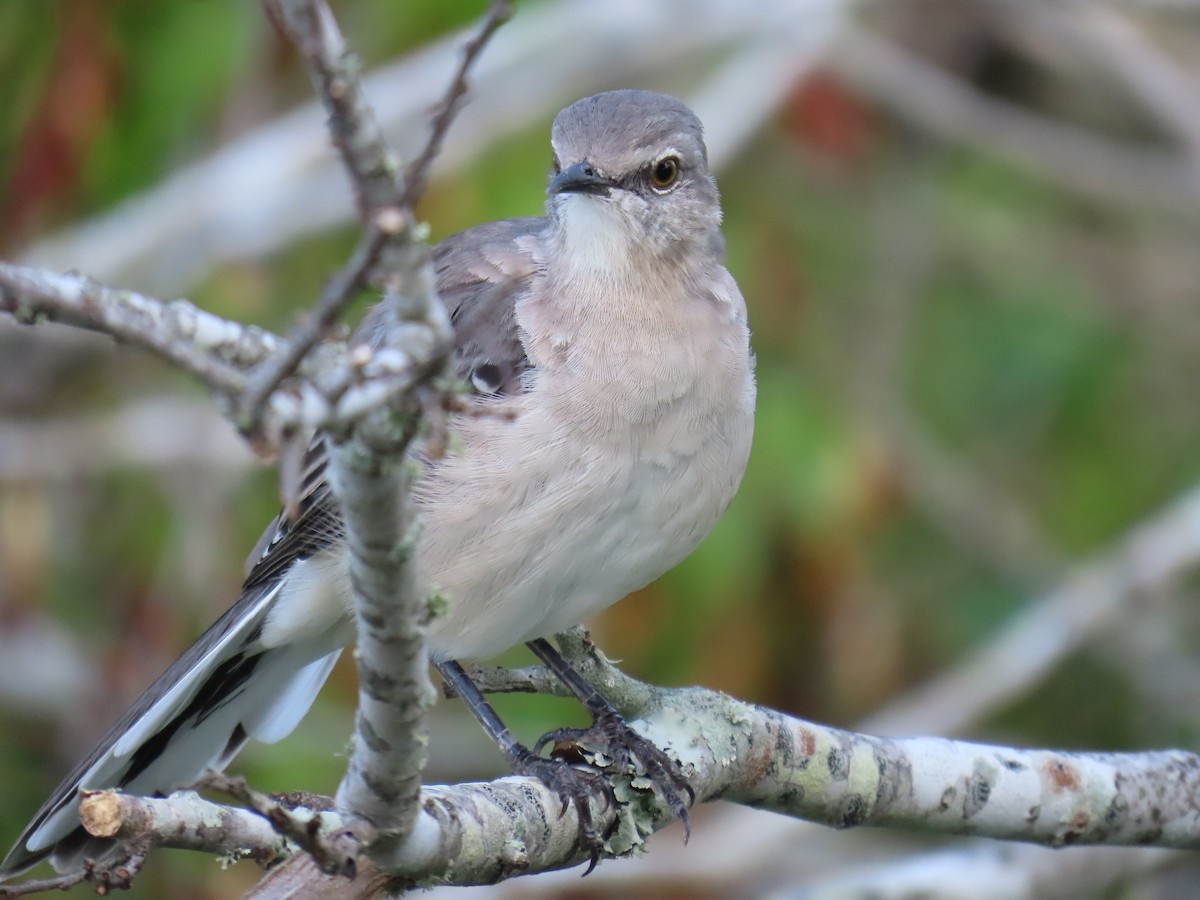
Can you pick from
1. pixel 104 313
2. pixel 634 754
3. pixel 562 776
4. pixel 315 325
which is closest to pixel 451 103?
pixel 315 325

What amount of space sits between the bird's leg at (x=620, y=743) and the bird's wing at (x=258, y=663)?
787 millimetres

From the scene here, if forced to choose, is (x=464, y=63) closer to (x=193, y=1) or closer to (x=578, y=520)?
(x=578, y=520)

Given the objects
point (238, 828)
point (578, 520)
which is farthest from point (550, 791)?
point (238, 828)

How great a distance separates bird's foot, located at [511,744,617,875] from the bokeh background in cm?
219

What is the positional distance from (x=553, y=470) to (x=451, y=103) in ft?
6.37

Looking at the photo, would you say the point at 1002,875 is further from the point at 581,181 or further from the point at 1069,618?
the point at 581,181

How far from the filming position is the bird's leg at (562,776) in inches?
129

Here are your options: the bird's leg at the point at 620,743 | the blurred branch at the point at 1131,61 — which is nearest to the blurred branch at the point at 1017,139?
the blurred branch at the point at 1131,61

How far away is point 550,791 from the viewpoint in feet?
10.7

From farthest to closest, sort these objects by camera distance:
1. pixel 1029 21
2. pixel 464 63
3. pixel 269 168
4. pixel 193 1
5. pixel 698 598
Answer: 1. pixel 1029 21
2. pixel 269 168
3. pixel 698 598
4. pixel 193 1
5. pixel 464 63

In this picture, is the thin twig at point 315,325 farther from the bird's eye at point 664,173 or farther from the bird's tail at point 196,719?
the bird's eye at point 664,173

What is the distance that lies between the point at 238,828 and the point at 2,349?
5144 millimetres

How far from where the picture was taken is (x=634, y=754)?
360cm

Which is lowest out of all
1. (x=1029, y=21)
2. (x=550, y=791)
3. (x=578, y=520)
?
(x=550, y=791)
